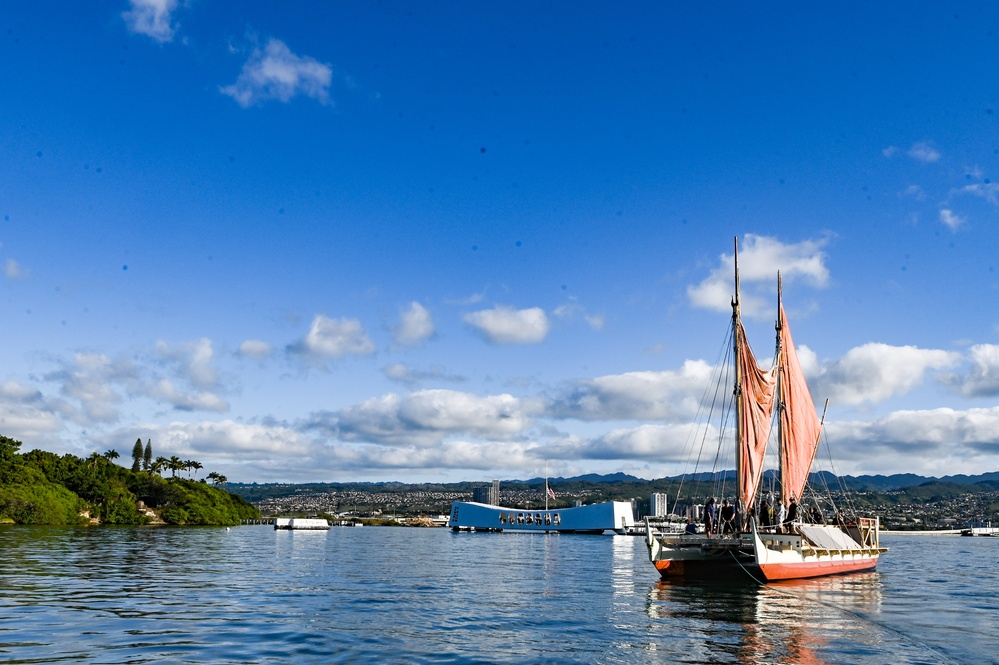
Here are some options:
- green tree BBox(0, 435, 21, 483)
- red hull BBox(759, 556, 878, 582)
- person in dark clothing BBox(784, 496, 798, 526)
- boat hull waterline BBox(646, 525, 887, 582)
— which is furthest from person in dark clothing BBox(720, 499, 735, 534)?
green tree BBox(0, 435, 21, 483)

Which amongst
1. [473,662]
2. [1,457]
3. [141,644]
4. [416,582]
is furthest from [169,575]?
Result: [1,457]

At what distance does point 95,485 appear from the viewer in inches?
6191

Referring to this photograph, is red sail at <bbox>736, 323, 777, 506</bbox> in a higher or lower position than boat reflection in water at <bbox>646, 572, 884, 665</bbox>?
higher

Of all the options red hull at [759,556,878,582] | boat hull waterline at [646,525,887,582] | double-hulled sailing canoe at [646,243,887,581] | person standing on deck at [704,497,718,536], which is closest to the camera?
red hull at [759,556,878,582]

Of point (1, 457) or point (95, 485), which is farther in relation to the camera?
point (95, 485)

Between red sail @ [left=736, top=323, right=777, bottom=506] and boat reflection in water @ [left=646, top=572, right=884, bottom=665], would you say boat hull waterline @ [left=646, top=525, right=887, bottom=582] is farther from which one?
red sail @ [left=736, top=323, right=777, bottom=506]

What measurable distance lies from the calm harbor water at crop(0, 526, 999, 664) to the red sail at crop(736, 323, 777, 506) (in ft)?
21.7

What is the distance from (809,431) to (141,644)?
179ft

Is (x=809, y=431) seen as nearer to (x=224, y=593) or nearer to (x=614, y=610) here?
(x=614, y=610)

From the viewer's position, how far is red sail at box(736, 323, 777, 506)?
49625mm

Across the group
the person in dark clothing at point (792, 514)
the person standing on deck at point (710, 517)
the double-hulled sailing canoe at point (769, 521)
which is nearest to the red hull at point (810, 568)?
the double-hulled sailing canoe at point (769, 521)

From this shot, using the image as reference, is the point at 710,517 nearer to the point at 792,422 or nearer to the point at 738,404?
the point at 738,404

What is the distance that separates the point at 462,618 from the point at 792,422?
39739 millimetres

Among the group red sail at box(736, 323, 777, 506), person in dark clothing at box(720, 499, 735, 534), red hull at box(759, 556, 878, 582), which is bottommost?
red hull at box(759, 556, 878, 582)
